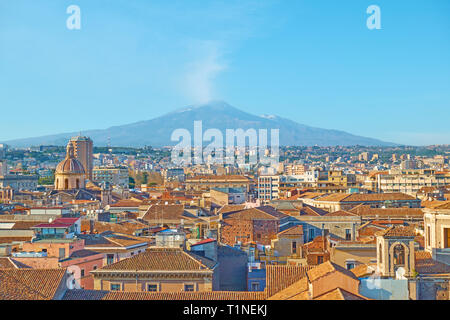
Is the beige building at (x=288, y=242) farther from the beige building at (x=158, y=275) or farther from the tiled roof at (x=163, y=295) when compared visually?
the tiled roof at (x=163, y=295)

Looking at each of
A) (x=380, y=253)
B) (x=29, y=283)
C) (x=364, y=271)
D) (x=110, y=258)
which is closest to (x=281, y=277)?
(x=364, y=271)

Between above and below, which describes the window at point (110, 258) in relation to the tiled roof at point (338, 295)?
below

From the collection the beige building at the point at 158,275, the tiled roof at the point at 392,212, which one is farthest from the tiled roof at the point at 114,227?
the tiled roof at the point at 392,212

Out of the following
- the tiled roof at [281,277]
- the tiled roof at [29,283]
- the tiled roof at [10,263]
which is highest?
the tiled roof at [29,283]

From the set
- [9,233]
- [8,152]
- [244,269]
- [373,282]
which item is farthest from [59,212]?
[8,152]

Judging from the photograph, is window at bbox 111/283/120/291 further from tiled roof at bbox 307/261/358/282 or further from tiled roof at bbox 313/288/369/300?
tiled roof at bbox 313/288/369/300

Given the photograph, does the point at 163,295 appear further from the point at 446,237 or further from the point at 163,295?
the point at 446,237
